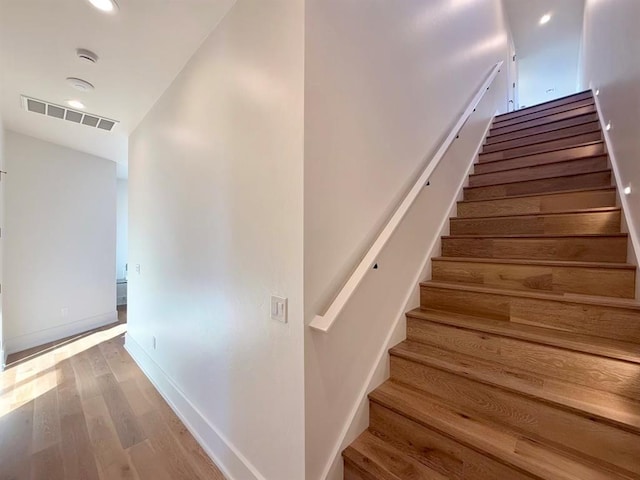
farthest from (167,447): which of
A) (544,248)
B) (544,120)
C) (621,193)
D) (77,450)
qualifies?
(544,120)

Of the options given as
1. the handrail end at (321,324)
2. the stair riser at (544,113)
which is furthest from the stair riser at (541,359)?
the stair riser at (544,113)

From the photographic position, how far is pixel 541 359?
4.44ft

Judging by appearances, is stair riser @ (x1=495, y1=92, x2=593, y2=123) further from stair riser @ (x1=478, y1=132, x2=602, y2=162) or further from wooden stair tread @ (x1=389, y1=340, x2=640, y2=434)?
wooden stair tread @ (x1=389, y1=340, x2=640, y2=434)

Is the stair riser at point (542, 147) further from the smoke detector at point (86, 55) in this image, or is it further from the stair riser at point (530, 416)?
the smoke detector at point (86, 55)

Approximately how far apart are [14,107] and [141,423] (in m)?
3.16

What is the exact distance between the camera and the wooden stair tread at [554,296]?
54.0 inches

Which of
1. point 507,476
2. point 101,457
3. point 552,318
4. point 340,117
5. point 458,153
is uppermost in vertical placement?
point 458,153

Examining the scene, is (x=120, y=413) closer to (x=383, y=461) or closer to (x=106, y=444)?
(x=106, y=444)

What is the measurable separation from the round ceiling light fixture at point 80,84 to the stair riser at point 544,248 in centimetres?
319

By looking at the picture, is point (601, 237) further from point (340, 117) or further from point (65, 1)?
point (65, 1)

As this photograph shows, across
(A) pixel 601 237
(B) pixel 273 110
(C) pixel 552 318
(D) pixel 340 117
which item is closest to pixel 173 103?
(B) pixel 273 110

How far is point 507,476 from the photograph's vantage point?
1082 mm

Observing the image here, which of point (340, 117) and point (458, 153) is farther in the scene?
point (458, 153)

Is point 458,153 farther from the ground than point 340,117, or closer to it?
farther from the ground
